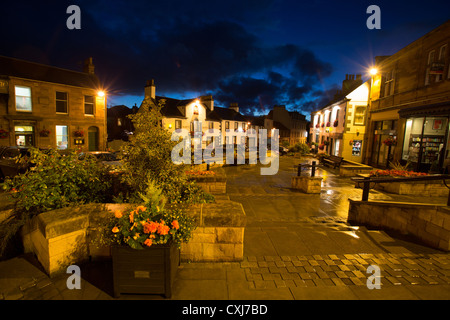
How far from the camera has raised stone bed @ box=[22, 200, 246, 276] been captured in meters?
3.44

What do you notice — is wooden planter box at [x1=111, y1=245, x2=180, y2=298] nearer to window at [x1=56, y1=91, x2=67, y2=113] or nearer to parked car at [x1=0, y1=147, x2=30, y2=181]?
parked car at [x1=0, y1=147, x2=30, y2=181]

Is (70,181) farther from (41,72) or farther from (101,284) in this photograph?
(41,72)

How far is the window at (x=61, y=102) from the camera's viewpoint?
21375 mm

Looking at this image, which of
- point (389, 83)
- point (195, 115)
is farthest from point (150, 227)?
point (195, 115)

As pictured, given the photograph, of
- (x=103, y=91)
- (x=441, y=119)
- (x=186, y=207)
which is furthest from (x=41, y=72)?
(x=441, y=119)

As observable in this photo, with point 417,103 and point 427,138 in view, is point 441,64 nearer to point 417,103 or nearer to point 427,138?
point 417,103

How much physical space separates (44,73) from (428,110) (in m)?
29.0

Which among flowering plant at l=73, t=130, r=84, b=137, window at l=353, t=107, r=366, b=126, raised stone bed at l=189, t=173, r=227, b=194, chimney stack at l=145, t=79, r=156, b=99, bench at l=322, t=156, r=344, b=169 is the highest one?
chimney stack at l=145, t=79, r=156, b=99

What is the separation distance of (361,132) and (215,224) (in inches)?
963

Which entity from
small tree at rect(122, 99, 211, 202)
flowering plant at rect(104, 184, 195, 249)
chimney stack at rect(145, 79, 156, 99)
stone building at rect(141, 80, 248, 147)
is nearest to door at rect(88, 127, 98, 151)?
stone building at rect(141, 80, 248, 147)

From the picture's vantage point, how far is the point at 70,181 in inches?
172

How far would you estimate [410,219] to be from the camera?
563cm
